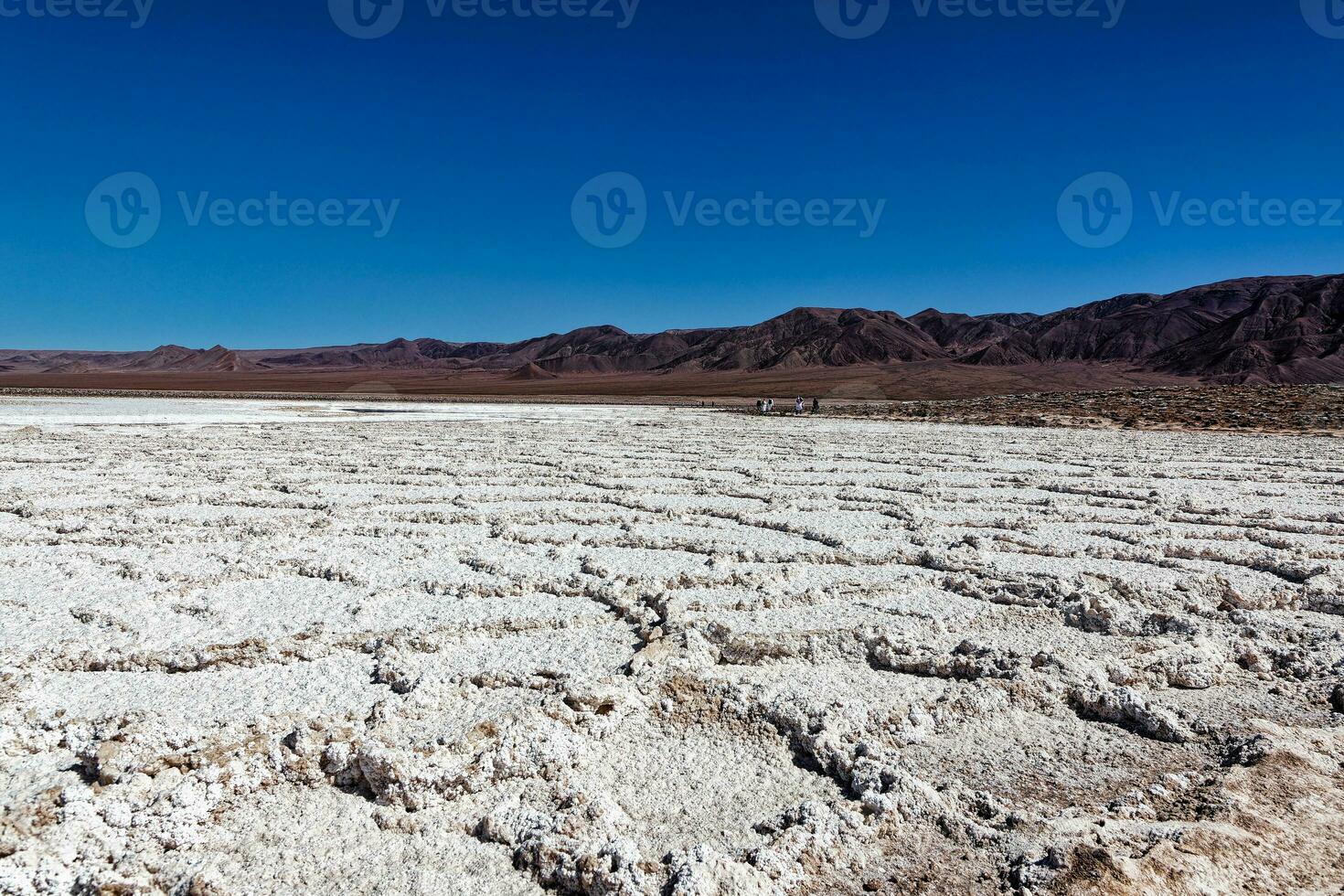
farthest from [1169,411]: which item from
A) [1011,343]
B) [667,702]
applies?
[1011,343]

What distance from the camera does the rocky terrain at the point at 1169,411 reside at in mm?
14211

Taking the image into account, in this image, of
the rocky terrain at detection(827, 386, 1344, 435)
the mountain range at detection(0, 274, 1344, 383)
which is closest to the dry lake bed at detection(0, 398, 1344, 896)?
the rocky terrain at detection(827, 386, 1344, 435)

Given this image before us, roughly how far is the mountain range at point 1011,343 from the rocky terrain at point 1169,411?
35.3 meters

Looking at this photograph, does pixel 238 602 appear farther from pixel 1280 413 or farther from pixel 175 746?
pixel 1280 413

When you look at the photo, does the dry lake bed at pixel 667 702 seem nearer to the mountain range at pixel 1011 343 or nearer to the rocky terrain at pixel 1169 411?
the rocky terrain at pixel 1169 411

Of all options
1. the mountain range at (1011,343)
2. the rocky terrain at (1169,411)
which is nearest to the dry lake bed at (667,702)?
the rocky terrain at (1169,411)

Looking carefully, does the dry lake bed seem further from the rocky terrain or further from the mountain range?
the mountain range

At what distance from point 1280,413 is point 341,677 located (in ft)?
60.6

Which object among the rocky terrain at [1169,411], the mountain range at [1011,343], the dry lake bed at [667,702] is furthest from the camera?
the mountain range at [1011,343]

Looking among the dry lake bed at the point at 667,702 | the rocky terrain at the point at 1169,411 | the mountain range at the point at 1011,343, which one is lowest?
the dry lake bed at the point at 667,702

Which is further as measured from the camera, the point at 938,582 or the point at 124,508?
the point at 124,508

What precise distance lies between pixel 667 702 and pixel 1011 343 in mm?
101554

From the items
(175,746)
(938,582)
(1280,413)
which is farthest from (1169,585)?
(1280,413)

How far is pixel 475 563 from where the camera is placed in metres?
3.84
